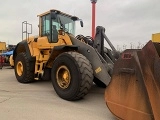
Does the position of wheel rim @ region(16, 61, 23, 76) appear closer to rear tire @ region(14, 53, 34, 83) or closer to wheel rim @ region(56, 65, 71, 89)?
rear tire @ region(14, 53, 34, 83)

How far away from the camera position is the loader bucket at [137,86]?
333 centimetres

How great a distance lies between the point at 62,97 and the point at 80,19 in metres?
3.49

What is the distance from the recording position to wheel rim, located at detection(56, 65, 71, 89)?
5.49 metres

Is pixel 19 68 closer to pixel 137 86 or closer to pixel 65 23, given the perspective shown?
pixel 65 23

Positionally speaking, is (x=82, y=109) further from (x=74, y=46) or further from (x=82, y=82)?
(x=74, y=46)

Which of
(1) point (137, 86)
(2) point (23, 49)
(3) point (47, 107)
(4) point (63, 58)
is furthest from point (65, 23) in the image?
(1) point (137, 86)

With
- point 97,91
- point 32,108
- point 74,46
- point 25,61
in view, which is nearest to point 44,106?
point 32,108

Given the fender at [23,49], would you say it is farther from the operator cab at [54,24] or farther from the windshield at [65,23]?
the windshield at [65,23]

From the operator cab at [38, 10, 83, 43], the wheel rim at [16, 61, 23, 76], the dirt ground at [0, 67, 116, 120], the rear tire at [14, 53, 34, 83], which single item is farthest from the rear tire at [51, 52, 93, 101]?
the wheel rim at [16, 61, 23, 76]

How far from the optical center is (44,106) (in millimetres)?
4902

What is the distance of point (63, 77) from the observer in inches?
226

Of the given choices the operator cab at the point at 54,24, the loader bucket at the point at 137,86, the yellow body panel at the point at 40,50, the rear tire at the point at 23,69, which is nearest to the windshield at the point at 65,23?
the operator cab at the point at 54,24

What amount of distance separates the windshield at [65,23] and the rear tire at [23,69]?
1718 millimetres

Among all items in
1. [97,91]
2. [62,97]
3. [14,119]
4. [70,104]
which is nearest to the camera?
[14,119]
